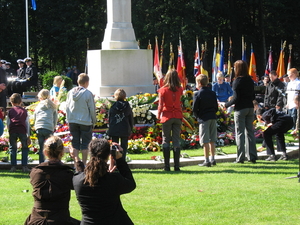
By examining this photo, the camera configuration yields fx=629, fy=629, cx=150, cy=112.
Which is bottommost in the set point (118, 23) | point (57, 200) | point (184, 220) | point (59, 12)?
point (184, 220)

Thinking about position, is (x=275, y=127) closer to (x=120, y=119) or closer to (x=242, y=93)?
(x=242, y=93)

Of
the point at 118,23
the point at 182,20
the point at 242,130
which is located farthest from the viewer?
the point at 182,20

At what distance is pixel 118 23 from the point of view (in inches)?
691

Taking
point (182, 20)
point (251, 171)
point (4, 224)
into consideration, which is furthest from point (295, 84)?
point (182, 20)

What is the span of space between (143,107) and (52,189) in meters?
9.97

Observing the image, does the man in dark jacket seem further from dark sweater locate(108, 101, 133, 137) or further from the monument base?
dark sweater locate(108, 101, 133, 137)

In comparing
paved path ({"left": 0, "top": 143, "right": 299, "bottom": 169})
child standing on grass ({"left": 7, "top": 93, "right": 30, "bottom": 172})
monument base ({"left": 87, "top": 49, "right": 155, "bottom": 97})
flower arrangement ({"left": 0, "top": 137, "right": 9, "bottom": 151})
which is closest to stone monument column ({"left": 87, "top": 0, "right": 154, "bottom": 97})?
monument base ({"left": 87, "top": 49, "right": 155, "bottom": 97})

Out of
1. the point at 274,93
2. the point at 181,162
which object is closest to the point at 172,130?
the point at 181,162

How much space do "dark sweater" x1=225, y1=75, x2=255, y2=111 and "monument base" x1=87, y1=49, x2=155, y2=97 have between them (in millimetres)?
5506

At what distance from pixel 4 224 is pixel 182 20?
33.3m

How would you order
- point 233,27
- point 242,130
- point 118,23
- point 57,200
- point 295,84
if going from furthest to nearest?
1. point 233,27
2. point 118,23
3. point 295,84
4. point 242,130
5. point 57,200

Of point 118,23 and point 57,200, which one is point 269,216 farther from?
point 118,23

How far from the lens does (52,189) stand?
18.6ft

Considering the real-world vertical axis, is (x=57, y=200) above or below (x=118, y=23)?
below
